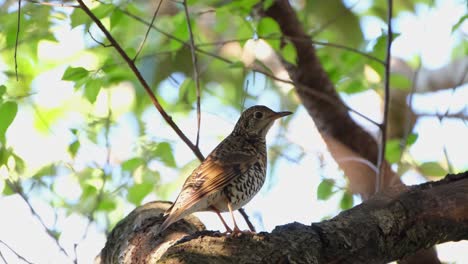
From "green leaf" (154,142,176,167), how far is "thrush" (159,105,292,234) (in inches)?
25.4

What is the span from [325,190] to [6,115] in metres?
2.66

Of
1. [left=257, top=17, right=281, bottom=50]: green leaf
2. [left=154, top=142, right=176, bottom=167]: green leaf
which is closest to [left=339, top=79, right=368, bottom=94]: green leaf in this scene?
[left=257, top=17, right=281, bottom=50]: green leaf

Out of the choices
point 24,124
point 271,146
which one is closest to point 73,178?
point 271,146

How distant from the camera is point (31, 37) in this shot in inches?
226

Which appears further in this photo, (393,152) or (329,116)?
(329,116)

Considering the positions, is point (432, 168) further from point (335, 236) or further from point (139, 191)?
point (335, 236)

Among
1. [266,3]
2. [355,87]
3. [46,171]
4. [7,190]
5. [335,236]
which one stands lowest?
[335,236]

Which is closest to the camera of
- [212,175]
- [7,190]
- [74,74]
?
[212,175]

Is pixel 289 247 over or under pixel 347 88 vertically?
under

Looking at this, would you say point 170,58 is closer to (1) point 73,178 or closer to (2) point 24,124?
(1) point 73,178

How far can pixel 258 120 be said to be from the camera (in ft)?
19.5

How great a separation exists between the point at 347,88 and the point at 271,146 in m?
1.13

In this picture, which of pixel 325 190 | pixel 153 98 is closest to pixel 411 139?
pixel 325 190

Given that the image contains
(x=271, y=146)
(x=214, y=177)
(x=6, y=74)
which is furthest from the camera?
(x=271, y=146)
